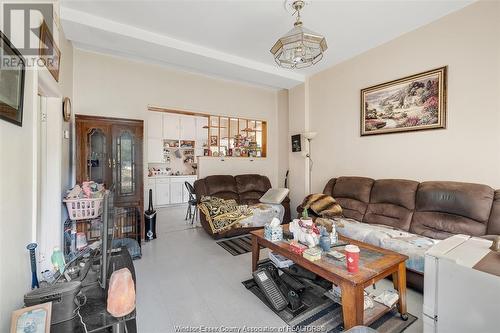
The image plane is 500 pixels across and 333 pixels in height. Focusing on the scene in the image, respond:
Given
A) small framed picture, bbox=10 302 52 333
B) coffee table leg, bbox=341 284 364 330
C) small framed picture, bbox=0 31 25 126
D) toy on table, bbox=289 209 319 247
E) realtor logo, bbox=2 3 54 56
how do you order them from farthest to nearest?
toy on table, bbox=289 209 319 247, coffee table leg, bbox=341 284 364 330, realtor logo, bbox=2 3 54 56, small framed picture, bbox=0 31 25 126, small framed picture, bbox=10 302 52 333

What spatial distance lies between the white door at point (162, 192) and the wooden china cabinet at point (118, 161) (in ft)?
9.11

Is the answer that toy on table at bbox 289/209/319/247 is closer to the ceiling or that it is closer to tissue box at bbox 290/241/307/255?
tissue box at bbox 290/241/307/255

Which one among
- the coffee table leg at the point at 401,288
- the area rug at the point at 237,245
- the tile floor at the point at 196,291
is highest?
the coffee table leg at the point at 401,288

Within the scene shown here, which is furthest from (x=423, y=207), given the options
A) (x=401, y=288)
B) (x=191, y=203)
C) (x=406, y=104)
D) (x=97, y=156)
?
(x=97, y=156)

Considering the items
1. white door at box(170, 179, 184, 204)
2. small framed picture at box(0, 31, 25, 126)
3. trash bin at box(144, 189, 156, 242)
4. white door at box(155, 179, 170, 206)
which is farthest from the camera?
white door at box(170, 179, 184, 204)

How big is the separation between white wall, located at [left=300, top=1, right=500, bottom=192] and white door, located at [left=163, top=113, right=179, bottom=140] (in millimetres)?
4252

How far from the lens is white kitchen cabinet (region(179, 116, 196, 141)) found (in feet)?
21.2

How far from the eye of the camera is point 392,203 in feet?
9.49

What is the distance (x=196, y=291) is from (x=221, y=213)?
1434 mm

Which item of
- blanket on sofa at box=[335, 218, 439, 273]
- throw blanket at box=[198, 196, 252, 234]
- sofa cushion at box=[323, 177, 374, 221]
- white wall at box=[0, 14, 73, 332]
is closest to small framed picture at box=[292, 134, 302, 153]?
sofa cushion at box=[323, 177, 374, 221]

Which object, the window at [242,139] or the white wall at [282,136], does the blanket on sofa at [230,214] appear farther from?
the window at [242,139]

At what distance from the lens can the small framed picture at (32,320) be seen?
3.14 ft

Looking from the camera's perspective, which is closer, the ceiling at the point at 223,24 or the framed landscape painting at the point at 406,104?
the ceiling at the point at 223,24

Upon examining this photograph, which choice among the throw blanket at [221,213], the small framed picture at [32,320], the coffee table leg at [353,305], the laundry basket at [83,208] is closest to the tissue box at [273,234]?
the coffee table leg at [353,305]
